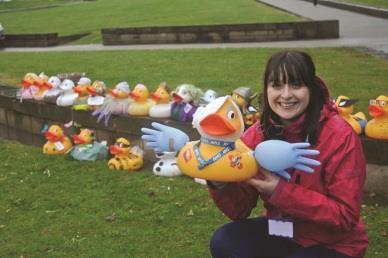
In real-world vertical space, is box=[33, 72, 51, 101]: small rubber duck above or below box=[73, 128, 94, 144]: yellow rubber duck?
above

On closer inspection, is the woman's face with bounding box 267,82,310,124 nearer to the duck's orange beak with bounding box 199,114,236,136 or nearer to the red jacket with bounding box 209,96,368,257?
the red jacket with bounding box 209,96,368,257

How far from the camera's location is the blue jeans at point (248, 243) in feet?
9.99

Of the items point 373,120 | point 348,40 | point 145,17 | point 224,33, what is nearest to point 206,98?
point 373,120

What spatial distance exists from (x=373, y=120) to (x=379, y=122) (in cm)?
9

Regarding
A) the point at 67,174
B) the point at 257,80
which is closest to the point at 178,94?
the point at 67,174

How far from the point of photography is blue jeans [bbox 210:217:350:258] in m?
3.04

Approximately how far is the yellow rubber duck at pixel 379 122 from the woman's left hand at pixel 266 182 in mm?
2822

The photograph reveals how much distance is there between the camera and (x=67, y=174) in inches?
254

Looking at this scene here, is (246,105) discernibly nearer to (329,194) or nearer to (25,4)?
(329,194)

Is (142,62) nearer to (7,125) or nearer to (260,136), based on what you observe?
(7,125)

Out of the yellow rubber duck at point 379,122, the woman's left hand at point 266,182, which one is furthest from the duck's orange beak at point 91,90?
the woman's left hand at point 266,182

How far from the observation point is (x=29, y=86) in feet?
28.4

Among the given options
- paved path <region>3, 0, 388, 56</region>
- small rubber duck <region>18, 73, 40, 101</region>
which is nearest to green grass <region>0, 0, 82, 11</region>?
paved path <region>3, 0, 388, 56</region>

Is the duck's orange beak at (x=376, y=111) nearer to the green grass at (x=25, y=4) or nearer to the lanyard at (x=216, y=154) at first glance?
the lanyard at (x=216, y=154)
